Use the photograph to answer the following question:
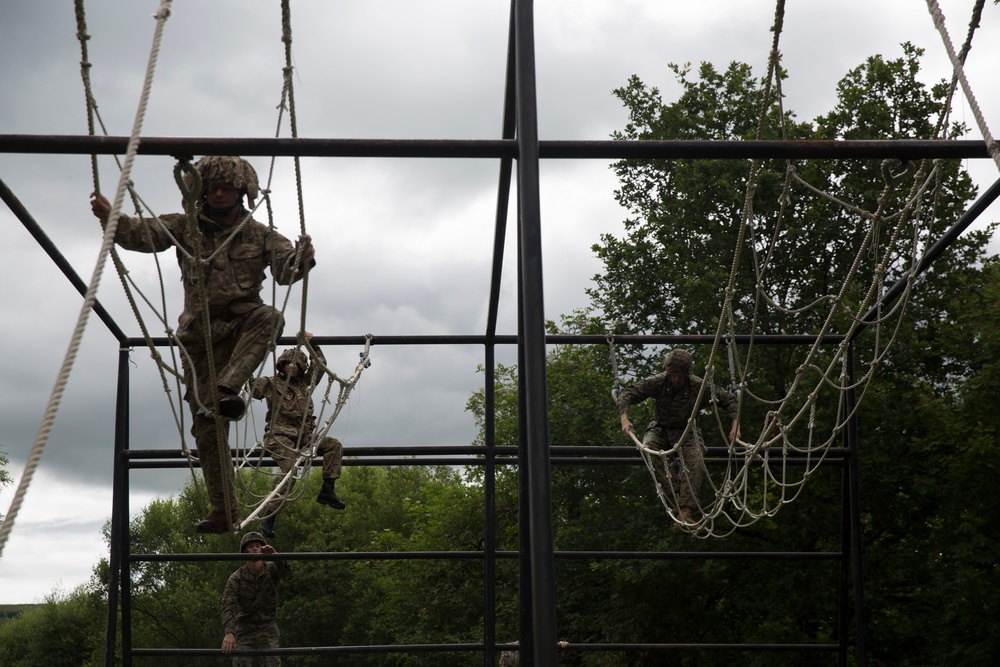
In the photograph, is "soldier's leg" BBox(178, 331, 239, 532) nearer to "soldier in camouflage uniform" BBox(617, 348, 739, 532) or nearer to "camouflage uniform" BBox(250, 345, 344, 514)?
"camouflage uniform" BBox(250, 345, 344, 514)

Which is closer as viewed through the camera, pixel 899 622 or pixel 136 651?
pixel 136 651

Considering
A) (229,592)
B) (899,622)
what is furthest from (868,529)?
(229,592)

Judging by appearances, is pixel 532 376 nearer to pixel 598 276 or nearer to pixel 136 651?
pixel 136 651

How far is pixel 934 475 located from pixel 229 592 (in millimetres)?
9969

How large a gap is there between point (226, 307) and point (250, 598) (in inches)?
131

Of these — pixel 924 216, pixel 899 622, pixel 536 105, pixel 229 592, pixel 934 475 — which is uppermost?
pixel 924 216

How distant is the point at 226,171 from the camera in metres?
4.21

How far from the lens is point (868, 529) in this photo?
14602 mm

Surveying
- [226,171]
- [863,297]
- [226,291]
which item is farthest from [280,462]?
[863,297]

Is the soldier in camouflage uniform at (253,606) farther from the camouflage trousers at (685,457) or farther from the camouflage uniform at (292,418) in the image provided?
the camouflage trousers at (685,457)

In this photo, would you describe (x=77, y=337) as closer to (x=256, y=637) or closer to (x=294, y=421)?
(x=294, y=421)

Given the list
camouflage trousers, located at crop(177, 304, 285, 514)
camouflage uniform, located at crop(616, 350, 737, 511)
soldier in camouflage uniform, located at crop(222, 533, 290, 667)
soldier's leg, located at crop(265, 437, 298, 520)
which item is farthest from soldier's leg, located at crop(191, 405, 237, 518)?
camouflage uniform, located at crop(616, 350, 737, 511)

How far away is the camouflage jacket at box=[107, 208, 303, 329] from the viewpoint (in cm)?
412

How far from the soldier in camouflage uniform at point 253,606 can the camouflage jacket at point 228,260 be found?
2989 mm
